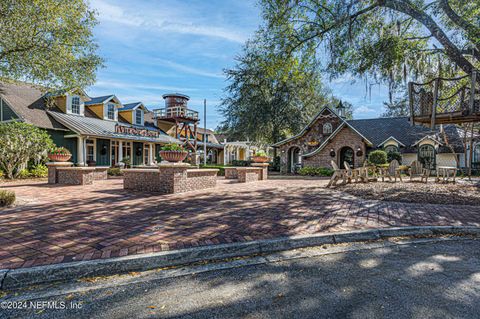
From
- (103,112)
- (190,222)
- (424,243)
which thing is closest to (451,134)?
(424,243)

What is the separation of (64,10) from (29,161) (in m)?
10.4

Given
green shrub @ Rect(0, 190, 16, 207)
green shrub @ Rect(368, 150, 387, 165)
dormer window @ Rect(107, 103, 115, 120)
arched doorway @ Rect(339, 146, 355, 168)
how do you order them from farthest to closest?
dormer window @ Rect(107, 103, 115, 120), arched doorway @ Rect(339, 146, 355, 168), green shrub @ Rect(368, 150, 387, 165), green shrub @ Rect(0, 190, 16, 207)

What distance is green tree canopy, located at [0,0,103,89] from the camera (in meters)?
7.33

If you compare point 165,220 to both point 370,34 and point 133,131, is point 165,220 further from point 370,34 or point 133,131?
point 133,131

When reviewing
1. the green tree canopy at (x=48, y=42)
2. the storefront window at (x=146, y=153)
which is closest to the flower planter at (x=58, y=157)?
the green tree canopy at (x=48, y=42)

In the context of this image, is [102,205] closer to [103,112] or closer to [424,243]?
[424,243]

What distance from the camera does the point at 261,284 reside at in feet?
8.58

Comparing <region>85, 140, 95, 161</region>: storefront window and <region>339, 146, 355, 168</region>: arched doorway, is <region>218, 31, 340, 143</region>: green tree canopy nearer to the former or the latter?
<region>339, 146, 355, 168</region>: arched doorway

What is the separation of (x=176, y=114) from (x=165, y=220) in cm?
2191

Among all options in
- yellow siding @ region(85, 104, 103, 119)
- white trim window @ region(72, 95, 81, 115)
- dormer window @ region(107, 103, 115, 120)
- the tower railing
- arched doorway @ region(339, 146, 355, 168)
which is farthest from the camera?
dormer window @ region(107, 103, 115, 120)

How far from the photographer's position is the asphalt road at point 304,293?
2.13 metres

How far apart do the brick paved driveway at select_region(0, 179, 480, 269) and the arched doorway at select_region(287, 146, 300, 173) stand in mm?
15813

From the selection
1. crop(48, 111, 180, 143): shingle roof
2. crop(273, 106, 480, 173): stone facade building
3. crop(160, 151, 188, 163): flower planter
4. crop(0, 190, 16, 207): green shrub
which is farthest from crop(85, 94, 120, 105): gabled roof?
crop(0, 190, 16, 207): green shrub

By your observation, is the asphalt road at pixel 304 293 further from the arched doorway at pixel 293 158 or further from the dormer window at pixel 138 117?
the dormer window at pixel 138 117
